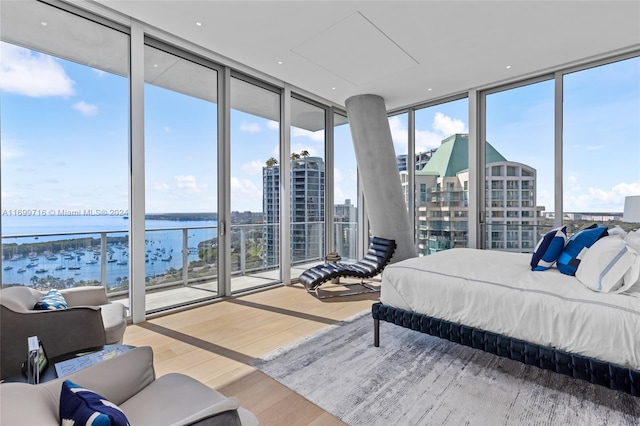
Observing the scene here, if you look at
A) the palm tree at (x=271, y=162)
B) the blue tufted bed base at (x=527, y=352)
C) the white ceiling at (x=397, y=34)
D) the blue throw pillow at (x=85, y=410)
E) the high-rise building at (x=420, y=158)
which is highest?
the white ceiling at (x=397, y=34)

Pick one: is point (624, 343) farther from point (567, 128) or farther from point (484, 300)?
point (567, 128)

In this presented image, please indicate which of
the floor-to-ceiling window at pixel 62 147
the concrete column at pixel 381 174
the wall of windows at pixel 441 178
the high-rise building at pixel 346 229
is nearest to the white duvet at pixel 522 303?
the concrete column at pixel 381 174

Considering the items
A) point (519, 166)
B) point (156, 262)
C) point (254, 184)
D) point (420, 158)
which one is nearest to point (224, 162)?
point (254, 184)

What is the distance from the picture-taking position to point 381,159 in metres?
5.08

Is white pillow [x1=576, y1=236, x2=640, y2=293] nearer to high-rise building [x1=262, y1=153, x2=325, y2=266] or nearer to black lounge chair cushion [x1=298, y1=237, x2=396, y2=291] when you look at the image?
black lounge chair cushion [x1=298, y1=237, x2=396, y2=291]

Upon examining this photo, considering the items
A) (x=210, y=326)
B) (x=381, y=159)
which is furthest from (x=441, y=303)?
(x=381, y=159)

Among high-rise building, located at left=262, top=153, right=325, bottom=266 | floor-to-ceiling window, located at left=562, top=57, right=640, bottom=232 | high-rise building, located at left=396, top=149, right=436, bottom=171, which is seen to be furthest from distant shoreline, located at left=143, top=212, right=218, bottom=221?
floor-to-ceiling window, located at left=562, top=57, right=640, bottom=232

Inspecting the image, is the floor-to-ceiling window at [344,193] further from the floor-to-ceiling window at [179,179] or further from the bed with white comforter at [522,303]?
the bed with white comforter at [522,303]

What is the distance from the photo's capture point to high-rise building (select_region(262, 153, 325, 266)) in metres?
5.05

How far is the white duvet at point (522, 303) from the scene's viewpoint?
5.89ft

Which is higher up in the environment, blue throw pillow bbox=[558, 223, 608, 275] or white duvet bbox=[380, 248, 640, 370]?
blue throw pillow bbox=[558, 223, 608, 275]

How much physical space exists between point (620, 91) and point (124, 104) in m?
6.07

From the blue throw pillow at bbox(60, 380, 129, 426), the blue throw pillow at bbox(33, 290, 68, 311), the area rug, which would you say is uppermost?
the blue throw pillow at bbox(60, 380, 129, 426)

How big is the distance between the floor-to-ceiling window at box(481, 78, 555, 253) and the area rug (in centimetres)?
297
